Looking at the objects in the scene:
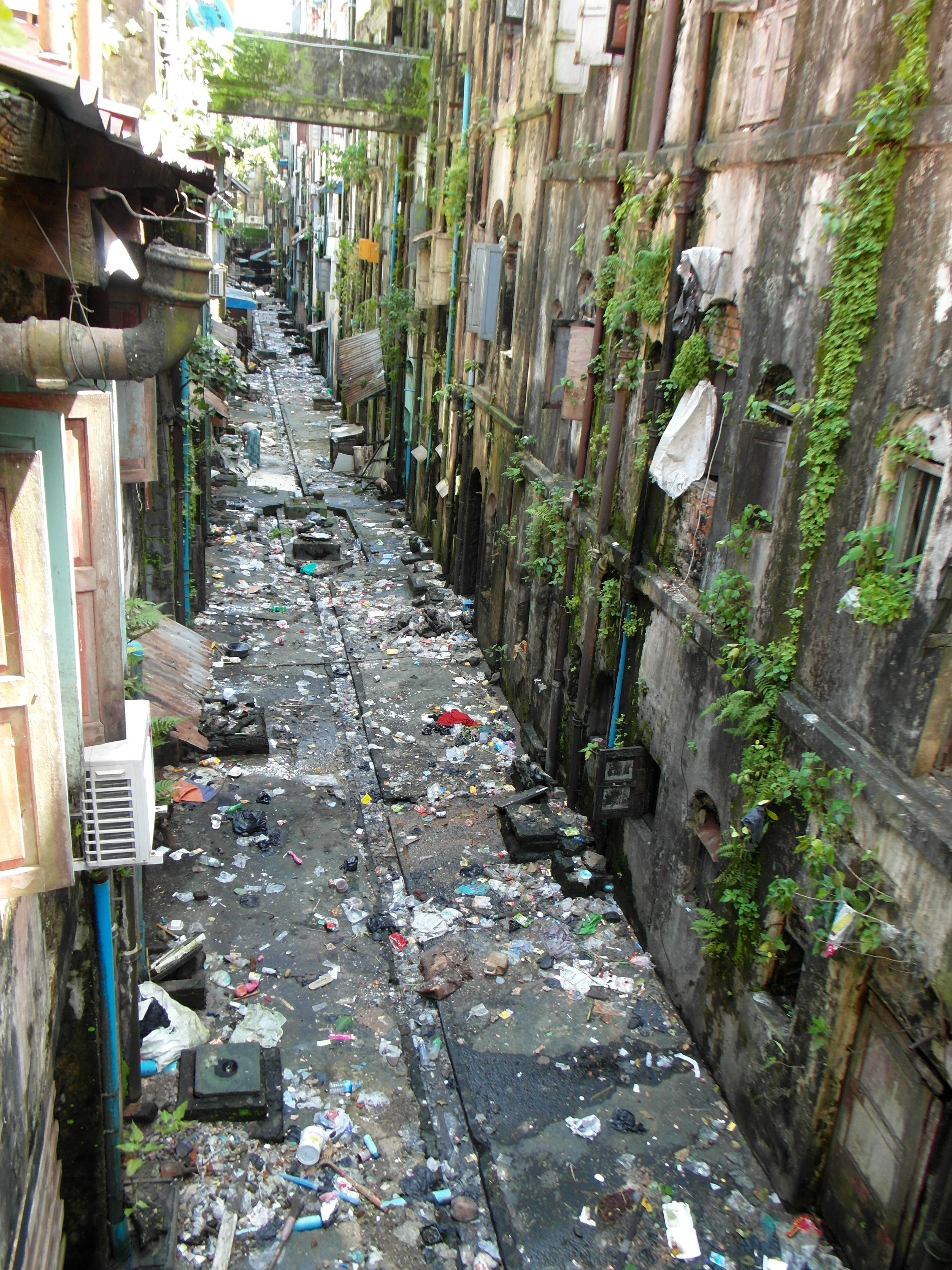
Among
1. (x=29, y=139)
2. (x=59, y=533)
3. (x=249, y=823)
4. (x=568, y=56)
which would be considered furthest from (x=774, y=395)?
(x=249, y=823)

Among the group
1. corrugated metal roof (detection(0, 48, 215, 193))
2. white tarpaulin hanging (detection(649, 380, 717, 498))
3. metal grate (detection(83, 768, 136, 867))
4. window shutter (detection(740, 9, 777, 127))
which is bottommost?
metal grate (detection(83, 768, 136, 867))

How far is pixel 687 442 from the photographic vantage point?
23.4 feet

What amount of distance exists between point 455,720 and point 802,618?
638 centimetres

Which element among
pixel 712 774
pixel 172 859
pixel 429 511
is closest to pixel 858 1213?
pixel 712 774

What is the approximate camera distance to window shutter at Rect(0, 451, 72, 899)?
2844mm

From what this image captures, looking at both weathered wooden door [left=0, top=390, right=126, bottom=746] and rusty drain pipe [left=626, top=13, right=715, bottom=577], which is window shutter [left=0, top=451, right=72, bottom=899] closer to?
weathered wooden door [left=0, top=390, right=126, bottom=746]

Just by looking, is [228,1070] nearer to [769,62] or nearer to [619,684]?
[619,684]

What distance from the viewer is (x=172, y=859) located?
28.2ft

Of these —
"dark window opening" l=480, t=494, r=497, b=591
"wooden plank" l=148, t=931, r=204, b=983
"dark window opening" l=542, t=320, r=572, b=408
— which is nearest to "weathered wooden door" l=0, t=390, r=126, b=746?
"wooden plank" l=148, t=931, r=204, b=983

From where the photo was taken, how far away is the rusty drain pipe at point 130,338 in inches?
105

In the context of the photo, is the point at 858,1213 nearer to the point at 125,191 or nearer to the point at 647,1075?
the point at 647,1075

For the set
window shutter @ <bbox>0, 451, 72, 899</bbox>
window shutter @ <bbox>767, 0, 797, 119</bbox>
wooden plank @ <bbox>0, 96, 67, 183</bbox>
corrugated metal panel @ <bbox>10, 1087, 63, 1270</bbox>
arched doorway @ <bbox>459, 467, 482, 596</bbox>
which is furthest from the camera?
arched doorway @ <bbox>459, 467, 482, 596</bbox>

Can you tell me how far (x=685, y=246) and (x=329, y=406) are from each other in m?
23.5

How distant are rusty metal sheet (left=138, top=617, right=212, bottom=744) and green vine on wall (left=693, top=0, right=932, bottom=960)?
4.46 m
